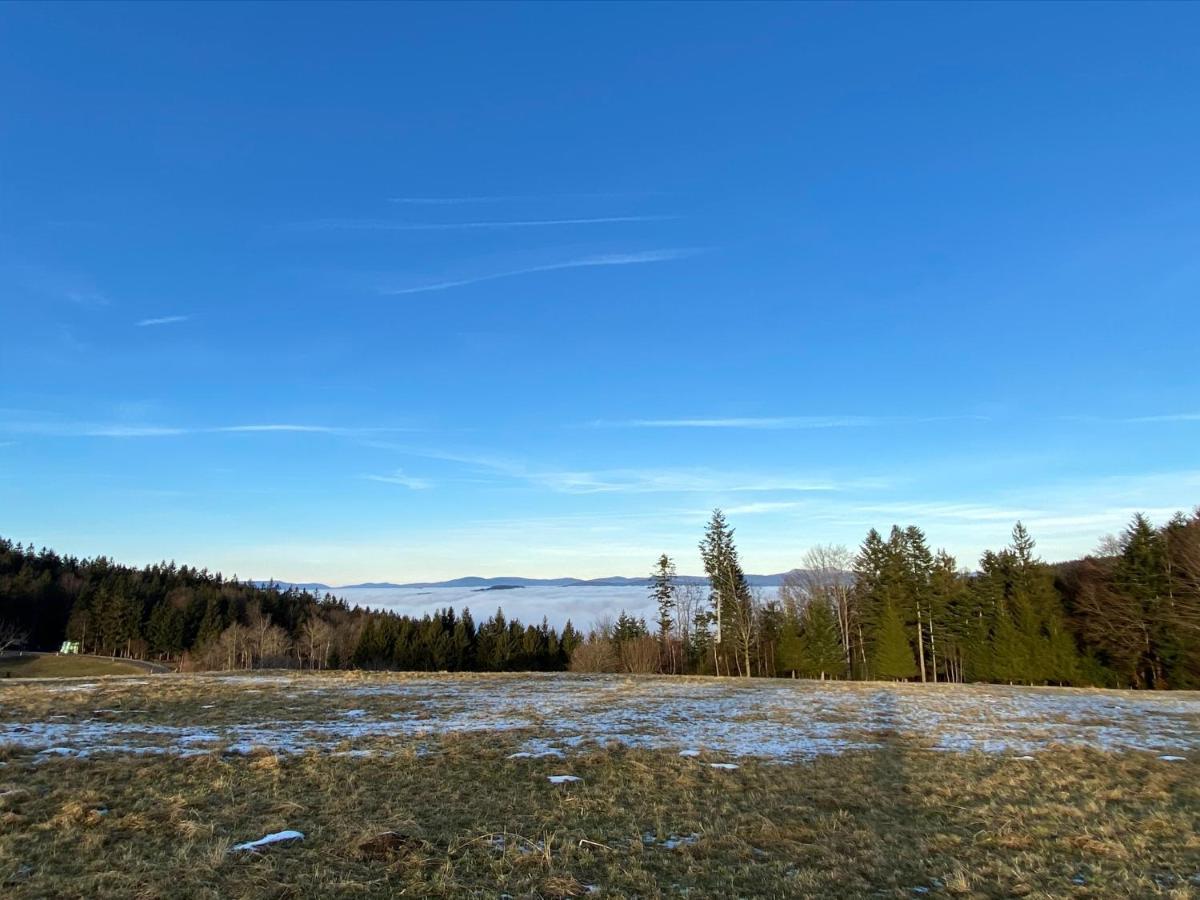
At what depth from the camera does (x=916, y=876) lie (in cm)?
714

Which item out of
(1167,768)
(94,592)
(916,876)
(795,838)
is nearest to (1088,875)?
(916,876)

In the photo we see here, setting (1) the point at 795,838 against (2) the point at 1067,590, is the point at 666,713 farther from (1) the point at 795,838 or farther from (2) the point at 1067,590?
(2) the point at 1067,590

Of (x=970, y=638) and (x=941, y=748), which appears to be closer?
(x=941, y=748)

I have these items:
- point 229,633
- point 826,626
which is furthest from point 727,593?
point 229,633

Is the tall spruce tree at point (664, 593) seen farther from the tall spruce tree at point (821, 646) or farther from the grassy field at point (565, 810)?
the grassy field at point (565, 810)

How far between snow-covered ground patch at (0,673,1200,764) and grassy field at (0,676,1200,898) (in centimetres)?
19

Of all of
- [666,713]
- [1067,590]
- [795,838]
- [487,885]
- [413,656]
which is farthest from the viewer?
[413,656]

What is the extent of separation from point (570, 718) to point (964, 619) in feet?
174

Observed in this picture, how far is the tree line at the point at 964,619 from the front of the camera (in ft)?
160

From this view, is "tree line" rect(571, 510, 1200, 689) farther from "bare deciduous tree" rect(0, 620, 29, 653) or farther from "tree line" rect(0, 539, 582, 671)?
"bare deciduous tree" rect(0, 620, 29, 653)

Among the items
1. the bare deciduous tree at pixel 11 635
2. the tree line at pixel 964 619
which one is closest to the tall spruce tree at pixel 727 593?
the tree line at pixel 964 619

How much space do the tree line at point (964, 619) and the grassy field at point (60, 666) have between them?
A: 2365 inches

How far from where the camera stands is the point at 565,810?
9.39m

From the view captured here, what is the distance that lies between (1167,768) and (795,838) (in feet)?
31.8
